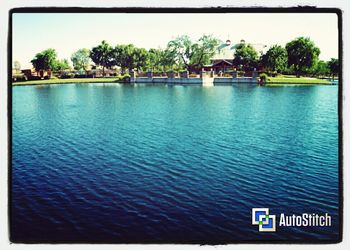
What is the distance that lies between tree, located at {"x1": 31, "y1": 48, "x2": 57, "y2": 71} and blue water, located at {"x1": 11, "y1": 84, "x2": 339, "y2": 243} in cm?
311

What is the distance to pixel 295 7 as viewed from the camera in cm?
904

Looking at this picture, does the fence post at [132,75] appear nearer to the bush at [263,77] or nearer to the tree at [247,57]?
the tree at [247,57]

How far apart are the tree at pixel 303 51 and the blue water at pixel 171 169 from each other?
2.94m

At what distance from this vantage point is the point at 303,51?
1531cm

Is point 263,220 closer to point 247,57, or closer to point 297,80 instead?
point 247,57

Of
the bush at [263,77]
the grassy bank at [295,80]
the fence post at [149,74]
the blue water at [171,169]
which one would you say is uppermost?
the fence post at [149,74]

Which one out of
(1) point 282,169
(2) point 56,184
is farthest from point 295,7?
(2) point 56,184

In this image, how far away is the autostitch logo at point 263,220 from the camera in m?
9.67

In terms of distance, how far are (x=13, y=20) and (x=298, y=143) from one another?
11752mm

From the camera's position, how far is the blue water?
978 cm

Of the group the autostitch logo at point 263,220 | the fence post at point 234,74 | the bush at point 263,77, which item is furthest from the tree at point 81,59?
the fence post at point 234,74

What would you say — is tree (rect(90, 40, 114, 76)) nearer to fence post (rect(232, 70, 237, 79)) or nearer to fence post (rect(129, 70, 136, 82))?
fence post (rect(129, 70, 136, 82))

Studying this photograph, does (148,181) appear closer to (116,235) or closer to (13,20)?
(116,235)

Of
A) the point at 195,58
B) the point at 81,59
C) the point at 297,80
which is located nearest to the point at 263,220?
the point at 81,59
